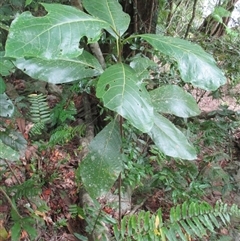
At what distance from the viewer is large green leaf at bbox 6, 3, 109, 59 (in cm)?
76

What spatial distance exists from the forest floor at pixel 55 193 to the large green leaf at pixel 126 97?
90 cm

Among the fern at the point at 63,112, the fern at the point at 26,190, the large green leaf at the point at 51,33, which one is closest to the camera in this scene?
the large green leaf at the point at 51,33

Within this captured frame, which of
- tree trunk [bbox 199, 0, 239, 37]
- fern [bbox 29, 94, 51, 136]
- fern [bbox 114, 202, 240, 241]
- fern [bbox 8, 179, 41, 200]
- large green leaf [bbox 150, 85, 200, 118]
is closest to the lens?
large green leaf [bbox 150, 85, 200, 118]

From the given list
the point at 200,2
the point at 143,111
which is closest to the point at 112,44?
the point at 143,111

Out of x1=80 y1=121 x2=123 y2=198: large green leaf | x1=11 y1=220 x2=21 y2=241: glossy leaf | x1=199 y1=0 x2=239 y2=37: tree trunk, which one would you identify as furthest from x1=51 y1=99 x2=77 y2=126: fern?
x1=199 y1=0 x2=239 y2=37: tree trunk

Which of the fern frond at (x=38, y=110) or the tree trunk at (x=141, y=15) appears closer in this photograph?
the fern frond at (x=38, y=110)

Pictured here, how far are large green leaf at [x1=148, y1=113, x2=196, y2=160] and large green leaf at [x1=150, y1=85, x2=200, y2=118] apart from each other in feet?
0.37

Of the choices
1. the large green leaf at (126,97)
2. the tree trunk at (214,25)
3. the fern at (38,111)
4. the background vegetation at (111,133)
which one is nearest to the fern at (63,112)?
the background vegetation at (111,133)

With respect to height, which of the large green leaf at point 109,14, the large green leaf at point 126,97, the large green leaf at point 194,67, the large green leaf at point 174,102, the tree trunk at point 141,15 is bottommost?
the tree trunk at point 141,15

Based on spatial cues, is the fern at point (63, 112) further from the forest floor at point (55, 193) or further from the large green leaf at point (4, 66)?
the large green leaf at point (4, 66)

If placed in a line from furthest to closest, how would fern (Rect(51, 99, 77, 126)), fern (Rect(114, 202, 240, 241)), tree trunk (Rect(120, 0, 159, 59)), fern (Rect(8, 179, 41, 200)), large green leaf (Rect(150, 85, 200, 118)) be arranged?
tree trunk (Rect(120, 0, 159, 59)) → fern (Rect(51, 99, 77, 126)) → fern (Rect(8, 179, 41, 200)) → fern (Rect(114, 202, 240, 241)) → large green leaf (Rect(150, 85, 200, 118))

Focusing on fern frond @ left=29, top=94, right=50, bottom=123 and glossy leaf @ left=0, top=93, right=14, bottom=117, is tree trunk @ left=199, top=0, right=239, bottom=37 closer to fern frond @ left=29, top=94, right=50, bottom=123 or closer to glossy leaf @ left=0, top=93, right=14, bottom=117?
fern frond @ left=29, top=94, right=50, bottom=123

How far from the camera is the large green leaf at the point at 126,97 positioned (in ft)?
2.65

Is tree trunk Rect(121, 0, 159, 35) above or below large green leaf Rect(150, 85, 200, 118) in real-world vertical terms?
below
